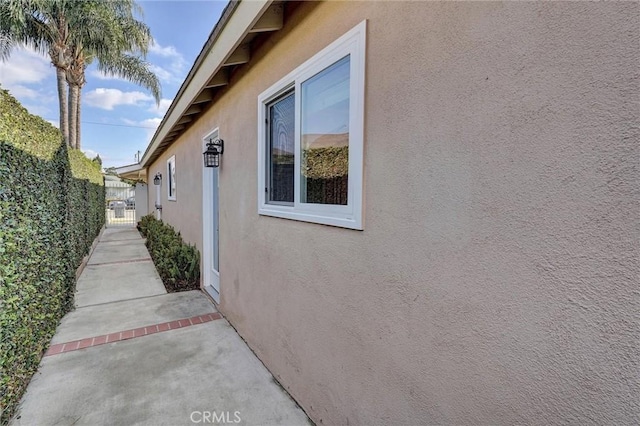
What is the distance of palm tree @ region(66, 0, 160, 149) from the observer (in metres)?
11.3

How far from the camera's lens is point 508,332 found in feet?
4.12

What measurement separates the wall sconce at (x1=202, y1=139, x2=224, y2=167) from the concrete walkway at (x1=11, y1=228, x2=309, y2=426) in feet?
8.41

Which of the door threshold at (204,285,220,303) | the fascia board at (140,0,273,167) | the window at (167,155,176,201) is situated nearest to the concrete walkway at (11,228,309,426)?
the door threshold at (204,285,220,303)

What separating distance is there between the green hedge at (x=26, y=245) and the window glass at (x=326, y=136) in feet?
8.62

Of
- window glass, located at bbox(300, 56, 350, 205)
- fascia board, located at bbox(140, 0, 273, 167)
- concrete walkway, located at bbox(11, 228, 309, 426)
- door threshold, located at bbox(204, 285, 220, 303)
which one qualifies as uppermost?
fascia board, located at bbox(140, 0, 273, 167)

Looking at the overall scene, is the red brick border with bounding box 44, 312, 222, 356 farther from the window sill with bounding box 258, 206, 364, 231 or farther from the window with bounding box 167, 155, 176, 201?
the window with bounding box 167, 155, 176, 201

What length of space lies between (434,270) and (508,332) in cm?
42

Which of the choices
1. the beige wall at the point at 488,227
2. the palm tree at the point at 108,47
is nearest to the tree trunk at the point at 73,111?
the palm tree at the point at 108,47

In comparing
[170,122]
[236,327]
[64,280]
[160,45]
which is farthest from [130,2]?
[236,327]

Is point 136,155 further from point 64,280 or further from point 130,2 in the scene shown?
point 64,280

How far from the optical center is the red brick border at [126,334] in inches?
148

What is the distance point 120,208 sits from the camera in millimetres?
23188

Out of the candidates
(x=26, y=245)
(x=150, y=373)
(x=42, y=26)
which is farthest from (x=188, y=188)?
(x=42, y=26)

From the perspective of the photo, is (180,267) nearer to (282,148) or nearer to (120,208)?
(282,148)
